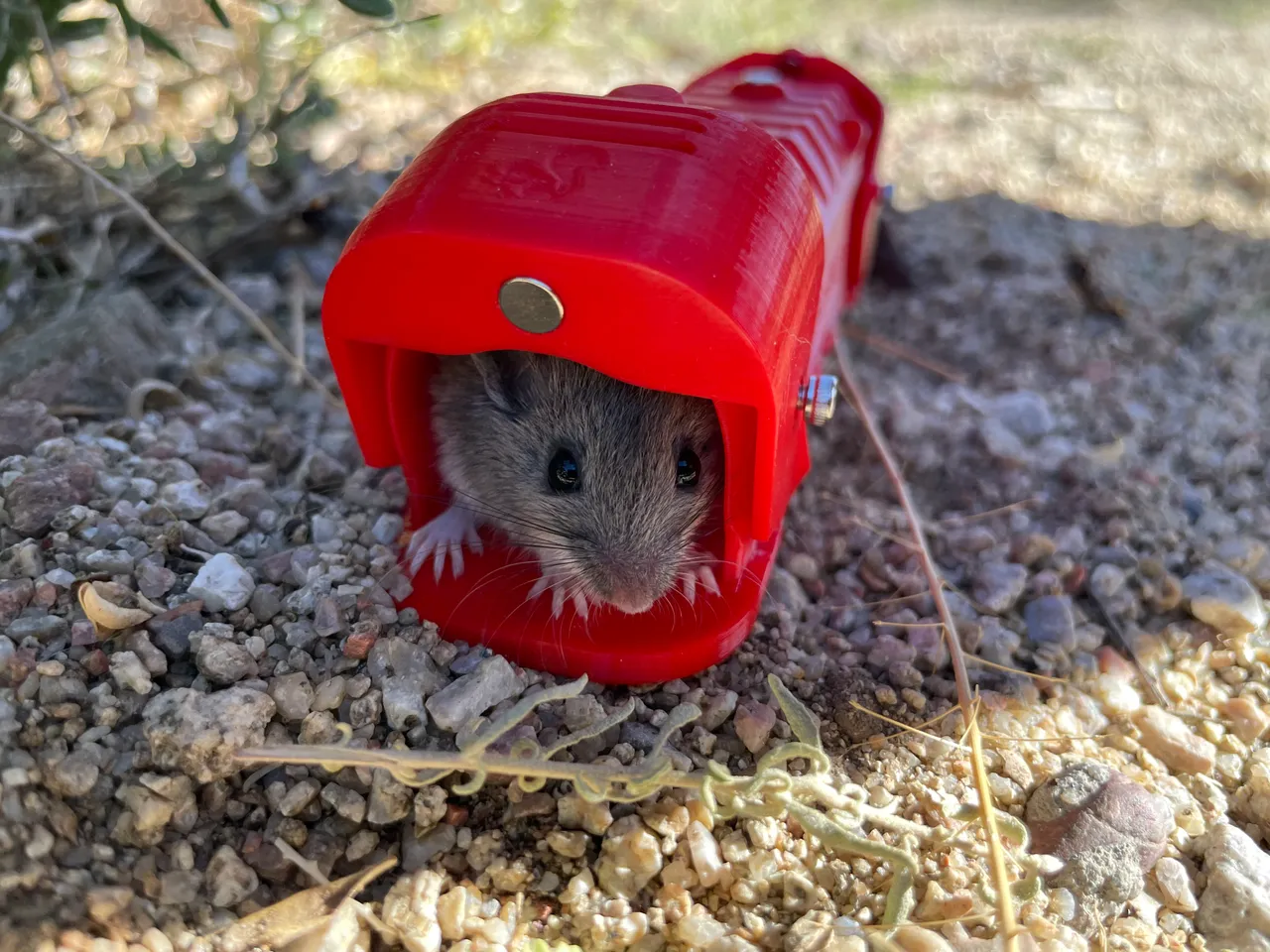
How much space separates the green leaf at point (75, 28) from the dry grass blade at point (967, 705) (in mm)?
2665

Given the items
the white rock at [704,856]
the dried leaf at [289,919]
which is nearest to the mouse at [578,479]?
the white rock at [704,856]

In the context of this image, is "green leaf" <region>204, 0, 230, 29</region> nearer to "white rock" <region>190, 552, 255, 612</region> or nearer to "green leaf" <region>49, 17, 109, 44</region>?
"green leaf" <region>49, 17, 109, 44</region>

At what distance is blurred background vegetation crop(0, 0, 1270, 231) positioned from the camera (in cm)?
380

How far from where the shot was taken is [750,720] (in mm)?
2408

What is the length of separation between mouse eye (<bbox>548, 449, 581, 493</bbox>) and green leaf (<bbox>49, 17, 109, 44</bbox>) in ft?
6.84

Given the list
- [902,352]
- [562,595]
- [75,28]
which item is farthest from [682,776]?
[75,28]

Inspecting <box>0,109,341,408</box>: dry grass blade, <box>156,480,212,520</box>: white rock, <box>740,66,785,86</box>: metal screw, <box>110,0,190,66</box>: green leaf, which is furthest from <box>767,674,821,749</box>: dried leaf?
<box>110,0,190,66</box>: green leaf

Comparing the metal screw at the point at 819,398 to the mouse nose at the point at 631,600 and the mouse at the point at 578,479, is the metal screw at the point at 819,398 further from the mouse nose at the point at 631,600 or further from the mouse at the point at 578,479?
the mouse nose at the point at 631,600

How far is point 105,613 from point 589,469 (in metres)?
1.17

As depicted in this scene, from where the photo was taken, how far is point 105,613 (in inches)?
88.4

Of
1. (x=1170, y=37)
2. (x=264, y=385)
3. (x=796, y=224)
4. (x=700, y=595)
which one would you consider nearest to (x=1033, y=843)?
(x=700, y=595)

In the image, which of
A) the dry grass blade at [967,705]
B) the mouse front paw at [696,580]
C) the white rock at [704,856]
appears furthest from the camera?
the mouse front paw at [696,580]

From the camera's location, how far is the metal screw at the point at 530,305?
2.05m

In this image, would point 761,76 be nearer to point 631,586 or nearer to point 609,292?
point 609,292
